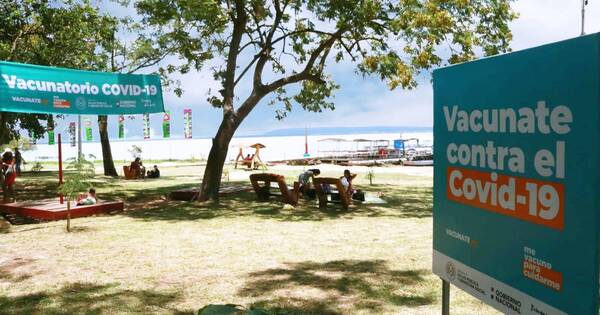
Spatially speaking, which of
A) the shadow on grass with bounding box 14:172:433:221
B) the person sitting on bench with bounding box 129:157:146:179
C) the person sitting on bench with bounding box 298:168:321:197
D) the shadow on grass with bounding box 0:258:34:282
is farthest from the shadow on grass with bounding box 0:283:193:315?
the person sitting on bench with bounding box 129:157:146:179

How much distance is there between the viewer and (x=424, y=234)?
9.40 metres

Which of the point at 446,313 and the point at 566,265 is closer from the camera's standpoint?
the point at 566,265

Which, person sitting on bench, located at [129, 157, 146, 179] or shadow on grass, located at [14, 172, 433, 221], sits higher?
person sitting on bench, located at [129, 157, 146, 179]

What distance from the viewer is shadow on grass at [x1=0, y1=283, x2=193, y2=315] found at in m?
5.26

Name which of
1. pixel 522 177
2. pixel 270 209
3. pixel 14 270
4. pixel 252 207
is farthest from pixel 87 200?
pixel 522 177

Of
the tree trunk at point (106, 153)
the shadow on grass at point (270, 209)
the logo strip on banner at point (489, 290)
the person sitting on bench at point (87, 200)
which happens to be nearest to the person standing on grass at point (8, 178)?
the person sitting on bench at point (87, 200)

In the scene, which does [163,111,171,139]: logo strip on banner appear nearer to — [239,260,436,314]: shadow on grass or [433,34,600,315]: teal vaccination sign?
[239,260,436,314]: shadow on grass

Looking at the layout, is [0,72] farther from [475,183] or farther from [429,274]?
[475,183]

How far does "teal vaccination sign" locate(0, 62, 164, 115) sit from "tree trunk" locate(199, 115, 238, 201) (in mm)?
Answer: 2064

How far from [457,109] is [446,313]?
1.46 meters

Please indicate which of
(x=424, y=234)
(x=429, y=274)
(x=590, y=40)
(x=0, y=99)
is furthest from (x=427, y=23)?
(x=590, y=40)

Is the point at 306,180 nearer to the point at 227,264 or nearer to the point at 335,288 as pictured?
the point at 227,264

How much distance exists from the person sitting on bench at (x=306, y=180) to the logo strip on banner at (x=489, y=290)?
11118mm

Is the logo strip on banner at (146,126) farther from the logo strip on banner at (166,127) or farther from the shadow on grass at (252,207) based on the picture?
the shadow on grass at (252,207)
